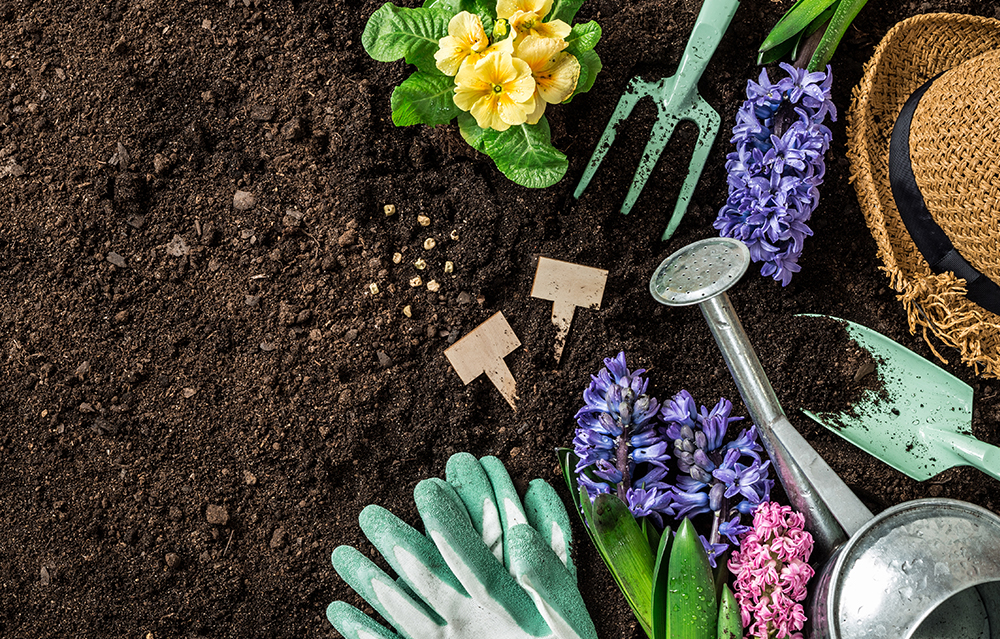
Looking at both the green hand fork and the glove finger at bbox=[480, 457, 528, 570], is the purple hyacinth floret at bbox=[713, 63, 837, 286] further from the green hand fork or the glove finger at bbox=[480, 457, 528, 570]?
the glove finger at bbox=[480, 457, 528, 570]

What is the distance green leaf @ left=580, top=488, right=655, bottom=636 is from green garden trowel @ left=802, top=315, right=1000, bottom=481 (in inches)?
13.3

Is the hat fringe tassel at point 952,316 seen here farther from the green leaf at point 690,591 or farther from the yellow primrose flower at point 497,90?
the yellow primrose flower at point 497,90

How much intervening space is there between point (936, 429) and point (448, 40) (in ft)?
2.96

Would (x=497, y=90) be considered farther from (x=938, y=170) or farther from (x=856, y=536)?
(x=856, y=536)

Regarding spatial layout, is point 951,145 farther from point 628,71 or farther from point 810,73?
point 628,71

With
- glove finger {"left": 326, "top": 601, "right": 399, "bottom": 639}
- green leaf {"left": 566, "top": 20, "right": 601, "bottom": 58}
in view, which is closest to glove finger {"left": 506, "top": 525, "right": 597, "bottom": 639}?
glove finger {"left": 326, "top": 601, "right": 399, "bottom": 639}

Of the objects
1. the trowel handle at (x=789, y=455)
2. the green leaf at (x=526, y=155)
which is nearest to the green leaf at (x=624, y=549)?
the trowel handle at (x=789, y=455)

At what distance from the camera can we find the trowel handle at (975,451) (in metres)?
0.89

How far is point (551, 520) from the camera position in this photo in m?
0.96

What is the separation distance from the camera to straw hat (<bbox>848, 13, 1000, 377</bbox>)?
737 mm

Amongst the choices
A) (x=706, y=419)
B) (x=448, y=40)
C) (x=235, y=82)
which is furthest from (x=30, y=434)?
(x=706, y=419)

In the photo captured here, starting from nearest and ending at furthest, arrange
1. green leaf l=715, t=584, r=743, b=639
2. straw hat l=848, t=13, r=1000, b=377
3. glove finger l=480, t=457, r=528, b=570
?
straw hat l=848, t=13, r=1000, b=377 → green leaf l=715, t=584, r=743, b=639 → glove finger l=480, t=457, r=528, b=570

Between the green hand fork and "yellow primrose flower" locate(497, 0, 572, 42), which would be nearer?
"yellow primrose flower" locate(497, 0, 572, 42)

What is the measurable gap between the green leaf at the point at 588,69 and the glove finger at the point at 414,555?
63 centimetres
